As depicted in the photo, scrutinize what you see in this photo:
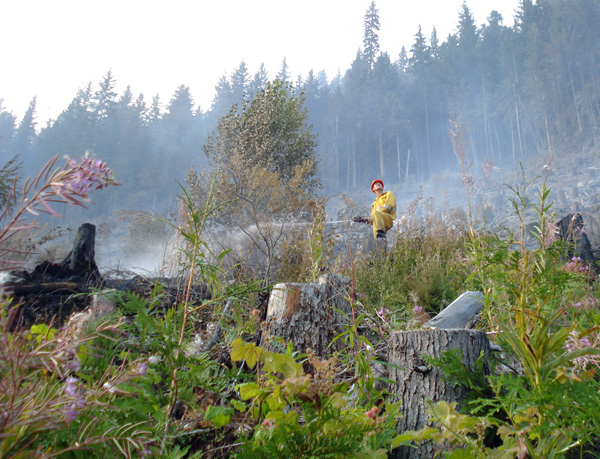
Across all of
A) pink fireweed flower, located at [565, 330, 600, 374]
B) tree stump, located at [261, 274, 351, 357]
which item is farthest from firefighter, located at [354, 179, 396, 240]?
pink fireweed flower, located at [565, 330, 600, 374]

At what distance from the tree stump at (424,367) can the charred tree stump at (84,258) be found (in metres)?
4.13

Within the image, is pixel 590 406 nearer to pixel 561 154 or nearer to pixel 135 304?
pixel 135 304

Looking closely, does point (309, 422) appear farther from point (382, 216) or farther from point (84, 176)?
point (382, 216)

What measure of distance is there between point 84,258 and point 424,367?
4727 mm

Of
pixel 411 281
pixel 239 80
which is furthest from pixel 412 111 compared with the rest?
pixel 411 281

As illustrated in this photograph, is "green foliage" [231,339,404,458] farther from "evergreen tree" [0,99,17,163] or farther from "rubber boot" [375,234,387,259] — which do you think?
"evergreen tree" [0,99,17,163]

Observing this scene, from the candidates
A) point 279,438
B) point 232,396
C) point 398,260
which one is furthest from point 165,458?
point 398,260

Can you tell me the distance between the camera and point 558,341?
1071mm

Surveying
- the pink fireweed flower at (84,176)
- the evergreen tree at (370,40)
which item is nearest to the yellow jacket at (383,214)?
the pink fireweed flower at (84,176)

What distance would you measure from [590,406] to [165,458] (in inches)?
47.4

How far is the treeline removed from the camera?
145 feet

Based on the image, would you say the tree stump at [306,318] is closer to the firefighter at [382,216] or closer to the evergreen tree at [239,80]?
the firefighter at [382,216]

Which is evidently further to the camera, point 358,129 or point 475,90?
point 358,129

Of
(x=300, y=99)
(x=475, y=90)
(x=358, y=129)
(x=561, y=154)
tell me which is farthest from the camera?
(x=358, y=129)
